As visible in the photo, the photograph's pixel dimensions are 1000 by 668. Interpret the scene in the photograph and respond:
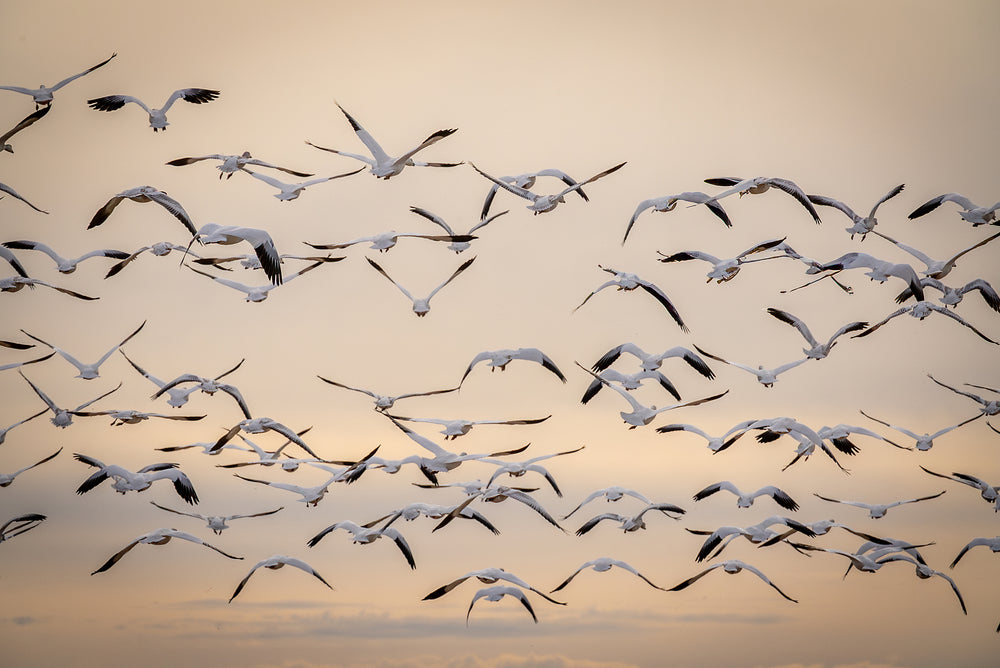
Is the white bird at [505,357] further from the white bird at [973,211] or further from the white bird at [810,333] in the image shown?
the white bird at [973,211]

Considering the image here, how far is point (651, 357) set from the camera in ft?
85.0

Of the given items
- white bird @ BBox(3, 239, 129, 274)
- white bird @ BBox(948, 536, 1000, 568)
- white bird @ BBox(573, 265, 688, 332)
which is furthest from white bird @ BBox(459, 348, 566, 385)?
white bird @ BBox(948, 536, 1000, 568)

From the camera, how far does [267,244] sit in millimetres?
21094

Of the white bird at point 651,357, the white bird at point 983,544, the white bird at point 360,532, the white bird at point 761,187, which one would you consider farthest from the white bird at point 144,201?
the white bird at point 983,544

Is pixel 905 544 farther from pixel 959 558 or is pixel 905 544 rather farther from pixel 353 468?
pixel 353 468

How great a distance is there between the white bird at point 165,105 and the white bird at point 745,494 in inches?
559

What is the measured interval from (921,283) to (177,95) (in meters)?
16.5

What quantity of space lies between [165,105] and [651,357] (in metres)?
11.6

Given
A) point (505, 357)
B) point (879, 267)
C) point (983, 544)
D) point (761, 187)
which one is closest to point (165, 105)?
point (505, 357)

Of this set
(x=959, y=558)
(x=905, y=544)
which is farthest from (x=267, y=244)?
(x=959, y=558)

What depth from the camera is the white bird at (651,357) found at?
84.9 ft

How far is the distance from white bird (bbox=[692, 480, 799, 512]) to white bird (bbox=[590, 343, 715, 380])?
8.34 feet

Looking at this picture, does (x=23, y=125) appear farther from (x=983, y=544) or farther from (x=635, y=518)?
(x=983, y=544)

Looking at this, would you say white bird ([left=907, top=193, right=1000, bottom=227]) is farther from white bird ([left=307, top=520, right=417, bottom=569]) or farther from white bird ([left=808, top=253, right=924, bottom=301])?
white bird ([left=307, top=520, right=417, bottom=569])
